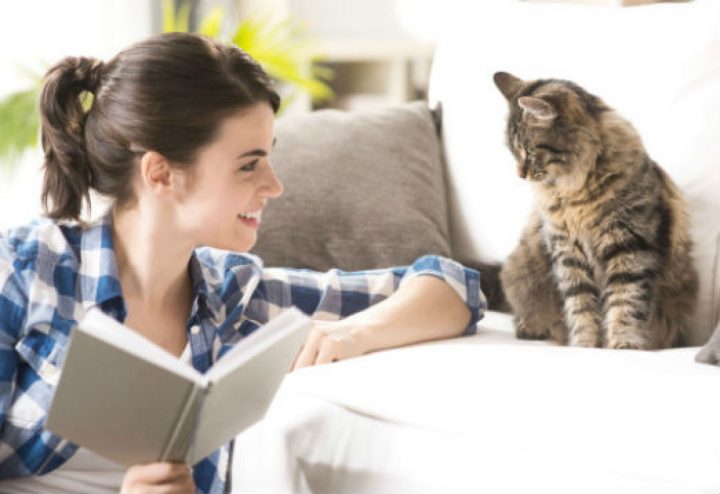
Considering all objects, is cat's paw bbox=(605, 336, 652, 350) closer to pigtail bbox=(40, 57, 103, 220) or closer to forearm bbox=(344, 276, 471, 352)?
forearm bbox=(344, 276, 471, 352)

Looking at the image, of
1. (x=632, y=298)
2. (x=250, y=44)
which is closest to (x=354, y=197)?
(x=632, y=298)

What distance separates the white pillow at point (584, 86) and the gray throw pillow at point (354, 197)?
0.27 feet

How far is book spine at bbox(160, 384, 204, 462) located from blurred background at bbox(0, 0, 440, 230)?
54.9 inches

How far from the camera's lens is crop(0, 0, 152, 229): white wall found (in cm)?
297

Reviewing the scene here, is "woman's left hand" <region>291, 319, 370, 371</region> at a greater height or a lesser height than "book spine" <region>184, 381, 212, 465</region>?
lesser

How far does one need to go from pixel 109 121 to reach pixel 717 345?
916 mm

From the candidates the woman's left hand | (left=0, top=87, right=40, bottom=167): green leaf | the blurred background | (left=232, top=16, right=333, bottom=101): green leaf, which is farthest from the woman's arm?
(left=0, top=87, right=40, bottom=167): green leaf

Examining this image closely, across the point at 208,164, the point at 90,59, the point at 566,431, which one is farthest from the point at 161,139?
the point at 566,431

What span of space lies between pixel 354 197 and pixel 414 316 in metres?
0.51

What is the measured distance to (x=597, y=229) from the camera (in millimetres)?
1690

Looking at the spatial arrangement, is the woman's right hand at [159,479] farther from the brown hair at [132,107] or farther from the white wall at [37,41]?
the white wall at [37,41]

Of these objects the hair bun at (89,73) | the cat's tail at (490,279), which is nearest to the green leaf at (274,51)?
the cat's tail at (490,279)

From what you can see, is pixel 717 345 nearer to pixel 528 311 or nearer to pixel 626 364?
pixel 626 364

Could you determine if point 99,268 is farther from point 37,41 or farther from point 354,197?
point 37,41
